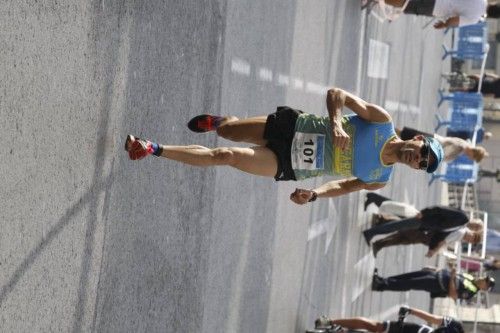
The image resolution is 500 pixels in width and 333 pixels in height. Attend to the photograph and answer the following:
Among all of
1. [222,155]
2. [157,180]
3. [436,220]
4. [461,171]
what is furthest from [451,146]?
[461,171]

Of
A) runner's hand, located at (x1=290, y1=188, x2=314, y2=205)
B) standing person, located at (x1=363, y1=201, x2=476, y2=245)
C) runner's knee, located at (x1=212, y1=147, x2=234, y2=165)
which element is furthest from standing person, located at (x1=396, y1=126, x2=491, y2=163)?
runner's knee, located at (x1=212, y1=147, x2=234, y2=165)

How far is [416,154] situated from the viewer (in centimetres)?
634

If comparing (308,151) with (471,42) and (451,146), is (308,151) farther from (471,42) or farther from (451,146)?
(471,42)

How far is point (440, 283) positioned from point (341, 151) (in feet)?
19.2

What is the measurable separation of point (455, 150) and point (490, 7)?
266 cm

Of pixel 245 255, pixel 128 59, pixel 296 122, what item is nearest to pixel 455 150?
pixel 245 255

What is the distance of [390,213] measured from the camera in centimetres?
1232

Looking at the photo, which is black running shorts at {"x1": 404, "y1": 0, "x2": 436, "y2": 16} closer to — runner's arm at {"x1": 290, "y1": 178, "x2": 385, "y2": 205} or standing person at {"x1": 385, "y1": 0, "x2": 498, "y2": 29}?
standing person at {"x1": 385, "y1": 0, "x2": 498, "y2": 29}

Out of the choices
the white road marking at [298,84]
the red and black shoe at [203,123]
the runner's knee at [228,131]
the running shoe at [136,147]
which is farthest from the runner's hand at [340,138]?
the white road marking at [298,84]

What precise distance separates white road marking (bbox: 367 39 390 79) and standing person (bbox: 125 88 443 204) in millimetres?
5846

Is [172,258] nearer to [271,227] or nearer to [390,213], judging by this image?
[271,227]

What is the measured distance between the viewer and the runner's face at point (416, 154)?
6.31 metres

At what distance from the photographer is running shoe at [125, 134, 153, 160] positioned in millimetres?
5871

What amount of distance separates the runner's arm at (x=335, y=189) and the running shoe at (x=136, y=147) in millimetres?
1506
